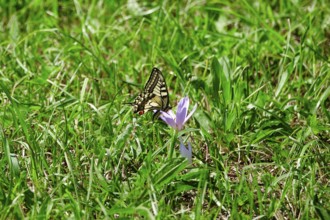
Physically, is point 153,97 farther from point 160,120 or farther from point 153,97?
point 160,120

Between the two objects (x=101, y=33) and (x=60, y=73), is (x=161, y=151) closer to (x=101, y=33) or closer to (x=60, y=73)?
(x=60, y=73)

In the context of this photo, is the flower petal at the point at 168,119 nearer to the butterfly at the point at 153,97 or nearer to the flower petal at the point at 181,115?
the flower petal at the point at 181,115

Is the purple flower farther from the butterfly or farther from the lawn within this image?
the butterfly

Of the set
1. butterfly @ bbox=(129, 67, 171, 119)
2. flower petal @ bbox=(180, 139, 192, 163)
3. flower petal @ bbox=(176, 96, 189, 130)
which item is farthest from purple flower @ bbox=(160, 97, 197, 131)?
butterfly @ bbox=(129, 67, 171, 119)

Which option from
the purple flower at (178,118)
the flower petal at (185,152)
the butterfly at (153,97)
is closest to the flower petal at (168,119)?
the purple flower at (178,118)

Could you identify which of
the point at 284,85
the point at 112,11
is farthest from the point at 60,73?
the point at 284,85

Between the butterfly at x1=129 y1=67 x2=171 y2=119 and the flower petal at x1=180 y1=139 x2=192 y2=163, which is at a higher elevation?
the butterfly at x1=129 y1=67 x2=171 y2=119

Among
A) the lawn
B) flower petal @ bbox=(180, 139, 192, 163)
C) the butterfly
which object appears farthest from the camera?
the butterfly
